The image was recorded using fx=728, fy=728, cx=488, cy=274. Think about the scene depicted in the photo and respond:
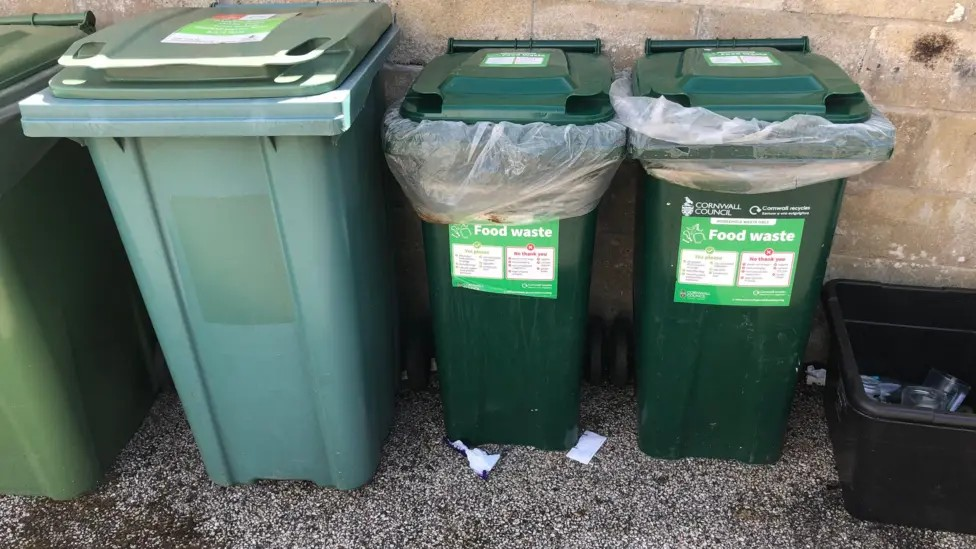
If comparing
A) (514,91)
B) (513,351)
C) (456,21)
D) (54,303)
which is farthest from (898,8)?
(54,303)

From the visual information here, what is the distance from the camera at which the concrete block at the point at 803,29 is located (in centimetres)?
235

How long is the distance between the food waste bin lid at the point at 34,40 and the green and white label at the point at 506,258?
4.13ft

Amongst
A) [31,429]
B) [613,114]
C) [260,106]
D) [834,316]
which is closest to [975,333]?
[834,316]

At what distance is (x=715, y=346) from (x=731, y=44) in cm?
99

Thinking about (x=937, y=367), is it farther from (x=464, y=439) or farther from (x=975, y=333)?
(x=464, y=439)

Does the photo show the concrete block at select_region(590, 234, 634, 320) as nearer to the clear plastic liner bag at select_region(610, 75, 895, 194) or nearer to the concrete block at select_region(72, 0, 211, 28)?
the clear plastic liner bag at select_region(610, 75, 895, 194)

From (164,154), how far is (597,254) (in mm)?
1603

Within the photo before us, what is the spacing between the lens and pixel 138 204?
182 cm

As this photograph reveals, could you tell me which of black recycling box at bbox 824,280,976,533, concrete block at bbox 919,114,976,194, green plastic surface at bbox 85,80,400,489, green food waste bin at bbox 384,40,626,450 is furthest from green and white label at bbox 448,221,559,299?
concrete block at bbox 919,114,976,194

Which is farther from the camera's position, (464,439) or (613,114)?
(464,439)

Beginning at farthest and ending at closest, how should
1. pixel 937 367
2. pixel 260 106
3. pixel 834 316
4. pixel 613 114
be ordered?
1. pixel 937 367
2. pixel 834 316
3. pixel 613 114
4. pixel 260 106

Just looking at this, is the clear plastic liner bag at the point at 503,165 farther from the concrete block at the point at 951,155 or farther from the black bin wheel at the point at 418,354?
the concrete block at the point at 951,155

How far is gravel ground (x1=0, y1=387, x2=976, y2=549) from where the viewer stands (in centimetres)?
221

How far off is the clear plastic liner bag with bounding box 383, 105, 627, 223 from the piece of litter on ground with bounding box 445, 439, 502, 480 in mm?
901
